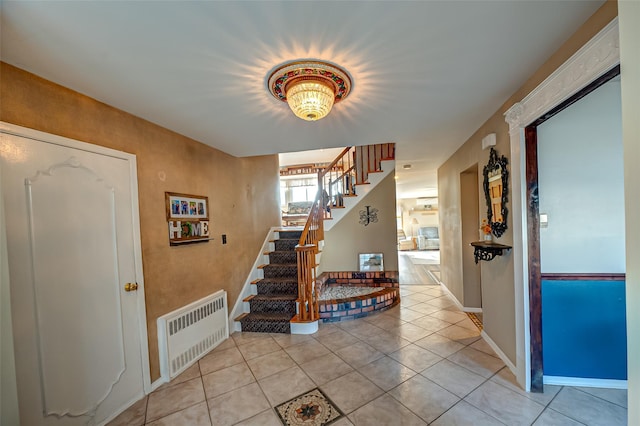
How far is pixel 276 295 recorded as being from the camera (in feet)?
12.5

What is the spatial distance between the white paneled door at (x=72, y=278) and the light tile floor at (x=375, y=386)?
16.5 inches

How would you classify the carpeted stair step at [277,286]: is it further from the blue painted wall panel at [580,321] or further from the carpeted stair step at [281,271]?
the blue painted wall panel at [580,321]

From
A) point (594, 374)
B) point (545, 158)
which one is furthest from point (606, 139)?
point (594, 374)

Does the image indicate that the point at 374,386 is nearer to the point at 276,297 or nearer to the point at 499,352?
the point at 499,352

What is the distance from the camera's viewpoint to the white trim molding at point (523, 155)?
1.44 meters

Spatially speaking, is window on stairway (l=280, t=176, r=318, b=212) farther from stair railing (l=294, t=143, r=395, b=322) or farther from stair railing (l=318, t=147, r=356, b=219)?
stair railing (l=318, t=147, r=356, b=219)

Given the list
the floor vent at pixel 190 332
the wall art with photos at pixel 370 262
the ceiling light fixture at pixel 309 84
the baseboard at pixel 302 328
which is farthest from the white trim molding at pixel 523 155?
the floor vent at pixel 190 332

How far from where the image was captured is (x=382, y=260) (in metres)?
4.72

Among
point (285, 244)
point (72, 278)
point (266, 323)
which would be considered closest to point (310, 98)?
point (72, 278)

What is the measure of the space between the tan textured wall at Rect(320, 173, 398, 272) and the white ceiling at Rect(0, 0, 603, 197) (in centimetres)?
254

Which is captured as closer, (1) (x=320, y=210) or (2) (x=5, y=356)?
(2) (x=5, y=356)

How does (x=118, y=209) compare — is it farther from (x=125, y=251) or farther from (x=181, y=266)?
(x=181, y=266)

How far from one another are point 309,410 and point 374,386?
60 cm

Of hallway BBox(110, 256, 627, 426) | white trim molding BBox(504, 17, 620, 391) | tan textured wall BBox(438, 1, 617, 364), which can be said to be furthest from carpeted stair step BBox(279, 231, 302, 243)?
white trim molding BBox(504, 17, 620, 391)
